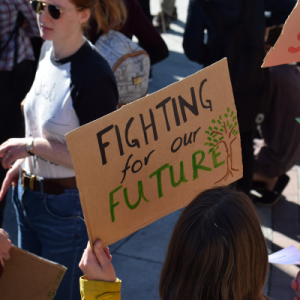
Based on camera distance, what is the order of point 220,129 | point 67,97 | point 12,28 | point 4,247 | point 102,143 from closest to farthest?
1. point 102,143
2. point 220,129
3. point 4,247
4. point 67,97
5. point 12,28

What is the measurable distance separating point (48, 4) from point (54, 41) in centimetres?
16

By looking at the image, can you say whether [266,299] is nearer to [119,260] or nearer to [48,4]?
[48,4]

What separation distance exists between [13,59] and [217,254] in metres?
2.13

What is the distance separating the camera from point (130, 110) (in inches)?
48.6

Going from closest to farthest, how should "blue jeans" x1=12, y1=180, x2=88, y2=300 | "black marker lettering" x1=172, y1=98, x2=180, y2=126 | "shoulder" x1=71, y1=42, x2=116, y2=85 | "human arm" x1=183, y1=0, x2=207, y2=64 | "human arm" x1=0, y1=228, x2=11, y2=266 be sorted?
"black marker lettering" x1=172, y1=98, x2=180, y2=126
"human arm" x1=0, y1=228, x2=11, y2=266
"shoulder" x1=71, y1=42, x2=116, y2=85
"blue jeans" x1=12, y1=180, x2=88, y2=300
"human arm" x1=183, y1=0, x2=207, y2=64

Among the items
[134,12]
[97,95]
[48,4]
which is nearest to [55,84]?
[97,95]

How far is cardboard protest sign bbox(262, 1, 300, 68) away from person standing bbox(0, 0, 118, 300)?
2.19ft

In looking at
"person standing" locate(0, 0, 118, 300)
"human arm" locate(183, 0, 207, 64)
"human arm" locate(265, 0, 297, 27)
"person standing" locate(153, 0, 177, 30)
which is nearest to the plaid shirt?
"person standing" locate(0, 0, 118, 300)

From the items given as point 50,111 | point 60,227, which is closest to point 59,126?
point 50,111

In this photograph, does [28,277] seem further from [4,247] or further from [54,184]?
[54,184]

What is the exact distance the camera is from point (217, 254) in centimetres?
109

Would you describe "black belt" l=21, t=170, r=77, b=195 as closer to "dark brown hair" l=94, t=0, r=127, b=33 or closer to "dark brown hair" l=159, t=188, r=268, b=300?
"dark brown hair" l=159, t=188, r=268, b=300

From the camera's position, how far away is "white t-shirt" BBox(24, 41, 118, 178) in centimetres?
171

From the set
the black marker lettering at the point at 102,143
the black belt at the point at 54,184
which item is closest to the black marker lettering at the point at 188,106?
the black marker lettering at the point at 102,143
